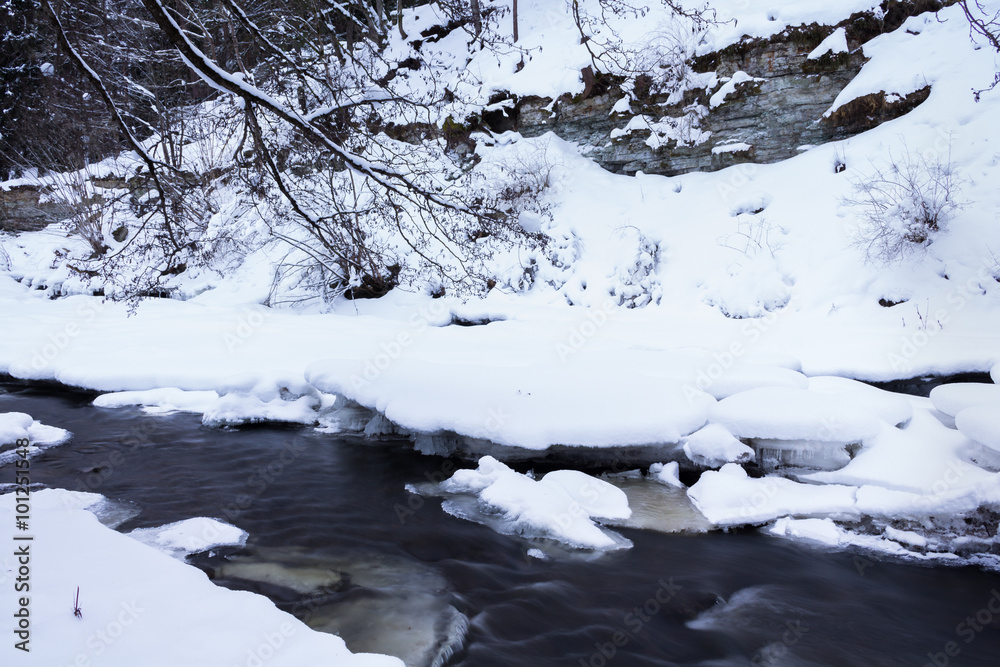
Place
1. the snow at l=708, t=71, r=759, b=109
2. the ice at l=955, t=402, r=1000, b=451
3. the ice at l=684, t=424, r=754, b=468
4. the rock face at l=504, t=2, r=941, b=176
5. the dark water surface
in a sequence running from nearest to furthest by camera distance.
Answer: the dark water surface, the ice at l=955, t=402, r=1000, b=451, the ice at l=684, t=424, r=754, b=468, the rock face at l=504, t=2, r=941, b=176, the snow at l=708, t=71, r=759, b=109

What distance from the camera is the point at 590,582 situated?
3.70m

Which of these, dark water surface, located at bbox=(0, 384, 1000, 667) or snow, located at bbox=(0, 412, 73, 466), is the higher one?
snow, located at bbox=(0, 412, 73, 466)

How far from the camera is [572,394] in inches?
216

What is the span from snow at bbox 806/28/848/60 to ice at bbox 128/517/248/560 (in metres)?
13.6

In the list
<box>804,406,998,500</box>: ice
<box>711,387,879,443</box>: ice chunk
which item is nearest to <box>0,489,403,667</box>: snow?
<box>711,387,879,443</box>: ice chunk

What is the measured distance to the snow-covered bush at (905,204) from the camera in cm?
848

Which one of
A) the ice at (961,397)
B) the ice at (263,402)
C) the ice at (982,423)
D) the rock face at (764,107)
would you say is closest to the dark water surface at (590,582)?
the ice at (982,423)

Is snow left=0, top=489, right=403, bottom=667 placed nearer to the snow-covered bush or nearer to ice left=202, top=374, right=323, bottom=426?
ice left=202, top=374, right=323, bottom=426

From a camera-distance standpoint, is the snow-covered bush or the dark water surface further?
the snow-covered bush

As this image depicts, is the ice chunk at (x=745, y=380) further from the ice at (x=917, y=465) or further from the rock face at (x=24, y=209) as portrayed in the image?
the rock face at (x=24, y=209)

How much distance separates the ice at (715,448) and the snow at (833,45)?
34.2 ft

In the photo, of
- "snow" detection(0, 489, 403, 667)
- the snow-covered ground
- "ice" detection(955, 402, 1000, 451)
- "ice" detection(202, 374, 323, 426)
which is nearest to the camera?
"snow" detection(0, 489, 403, 667)

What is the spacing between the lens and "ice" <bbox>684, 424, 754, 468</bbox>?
16.3 feet

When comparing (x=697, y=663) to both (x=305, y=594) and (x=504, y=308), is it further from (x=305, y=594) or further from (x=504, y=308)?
(x=504, y=308)
